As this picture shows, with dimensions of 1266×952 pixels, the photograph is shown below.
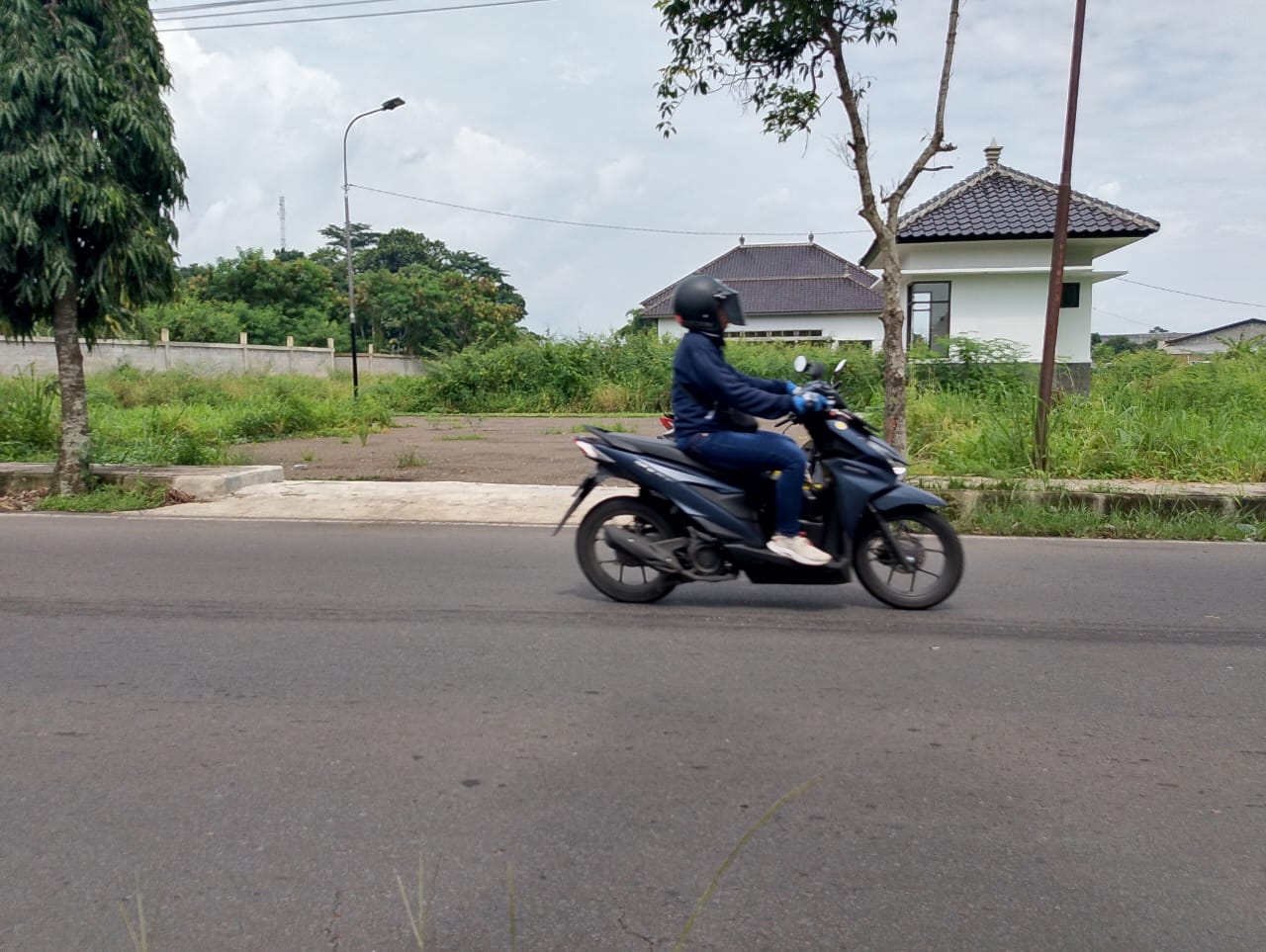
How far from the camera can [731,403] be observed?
17.8 ft

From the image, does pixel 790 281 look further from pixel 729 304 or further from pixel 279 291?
pixel 729 304

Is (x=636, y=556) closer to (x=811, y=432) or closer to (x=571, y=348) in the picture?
(x=811, y=432)

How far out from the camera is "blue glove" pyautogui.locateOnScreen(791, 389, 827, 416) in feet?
17.4

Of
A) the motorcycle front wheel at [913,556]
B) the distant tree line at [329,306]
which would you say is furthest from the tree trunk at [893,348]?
the distant tree line at [329,306]

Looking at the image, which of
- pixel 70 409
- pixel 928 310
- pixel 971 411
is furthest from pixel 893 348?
pixel 928 310

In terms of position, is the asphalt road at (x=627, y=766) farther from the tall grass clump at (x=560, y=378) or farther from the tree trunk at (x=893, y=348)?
the tall grass clump at (x=560, y=378)

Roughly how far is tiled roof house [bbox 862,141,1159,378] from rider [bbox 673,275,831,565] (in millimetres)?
16335

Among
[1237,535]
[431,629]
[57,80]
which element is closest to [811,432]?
[431,629]

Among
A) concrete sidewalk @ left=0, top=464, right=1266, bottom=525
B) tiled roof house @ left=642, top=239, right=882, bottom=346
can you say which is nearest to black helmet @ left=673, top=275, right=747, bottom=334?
concrete sidewalk @ left=0, top=464, right=1266, bottom=525

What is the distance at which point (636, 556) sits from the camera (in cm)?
570

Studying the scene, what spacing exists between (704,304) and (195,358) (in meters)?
26.9

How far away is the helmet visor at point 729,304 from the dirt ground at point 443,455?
5.69 m

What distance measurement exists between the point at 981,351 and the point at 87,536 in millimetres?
15213

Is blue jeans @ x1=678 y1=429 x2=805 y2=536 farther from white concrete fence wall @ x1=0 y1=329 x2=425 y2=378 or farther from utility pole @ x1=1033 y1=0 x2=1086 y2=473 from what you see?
white concrete fence wall @ x1=0 y1=329 x2=425 y2=378
